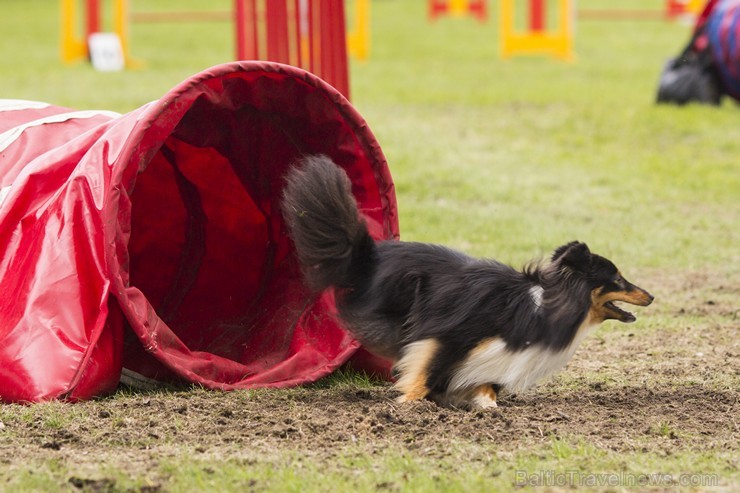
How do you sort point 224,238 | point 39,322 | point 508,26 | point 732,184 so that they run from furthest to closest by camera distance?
point 508,26 < point 732,184 < point 224,238 < point 39,322

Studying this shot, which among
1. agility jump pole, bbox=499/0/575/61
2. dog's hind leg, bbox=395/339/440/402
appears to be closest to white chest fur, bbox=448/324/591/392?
dog's hind leg, bbox=395/339/440/402

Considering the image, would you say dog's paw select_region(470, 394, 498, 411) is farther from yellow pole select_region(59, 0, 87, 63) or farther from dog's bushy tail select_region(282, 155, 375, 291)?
yellow pole select_region(59, 0, 87, 63)

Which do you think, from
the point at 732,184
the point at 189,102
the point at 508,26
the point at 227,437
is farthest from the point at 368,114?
the point at 227,437

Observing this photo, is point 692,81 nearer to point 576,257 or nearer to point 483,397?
point 576,257

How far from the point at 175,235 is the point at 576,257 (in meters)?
2.69

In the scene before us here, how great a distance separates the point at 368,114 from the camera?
13234 mm

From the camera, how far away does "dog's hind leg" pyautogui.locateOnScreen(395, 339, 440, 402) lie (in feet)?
15.7

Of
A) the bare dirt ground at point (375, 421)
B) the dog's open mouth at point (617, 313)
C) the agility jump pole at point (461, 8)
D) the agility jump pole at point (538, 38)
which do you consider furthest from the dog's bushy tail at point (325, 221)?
the agility jump pole at point (461, 8)

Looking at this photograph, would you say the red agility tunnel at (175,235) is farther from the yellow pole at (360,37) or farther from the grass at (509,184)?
the yellow pole at (360,37)

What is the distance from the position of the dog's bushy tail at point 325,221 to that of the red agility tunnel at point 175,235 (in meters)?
0.54

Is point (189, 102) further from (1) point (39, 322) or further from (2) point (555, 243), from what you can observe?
(2) point (555, 243)

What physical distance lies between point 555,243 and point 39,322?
4.80 meters

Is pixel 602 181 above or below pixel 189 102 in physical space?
below

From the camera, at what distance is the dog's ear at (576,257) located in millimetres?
4691
